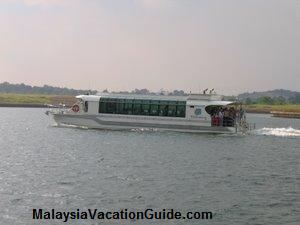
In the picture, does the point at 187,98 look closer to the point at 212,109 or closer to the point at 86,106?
the point at 212,109

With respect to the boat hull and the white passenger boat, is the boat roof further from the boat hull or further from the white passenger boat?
the boat hull

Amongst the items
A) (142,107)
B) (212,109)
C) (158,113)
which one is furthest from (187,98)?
(142,107)

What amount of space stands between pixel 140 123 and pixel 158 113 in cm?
243

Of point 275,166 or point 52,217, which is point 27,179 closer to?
point 52,217

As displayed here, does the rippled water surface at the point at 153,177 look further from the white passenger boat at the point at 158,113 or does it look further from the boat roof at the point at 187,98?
the boat roof at the point at 187,98

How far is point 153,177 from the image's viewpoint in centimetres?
3241

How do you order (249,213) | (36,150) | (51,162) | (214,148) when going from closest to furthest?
(249,213) → (51,162) → (36,150) → (214,148)

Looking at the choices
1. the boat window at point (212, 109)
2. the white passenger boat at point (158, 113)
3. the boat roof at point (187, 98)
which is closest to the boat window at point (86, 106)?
the white passenger boat at point (158, 113)

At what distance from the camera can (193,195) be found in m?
27.6

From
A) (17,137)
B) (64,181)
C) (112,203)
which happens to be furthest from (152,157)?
(17,137)

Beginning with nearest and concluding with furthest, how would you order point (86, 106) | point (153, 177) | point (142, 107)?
point (153, 177)
point (142, 107)
point (86, 106)

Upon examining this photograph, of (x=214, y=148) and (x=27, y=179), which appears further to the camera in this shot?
(x=214, y=148)

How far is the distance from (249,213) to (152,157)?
17605 mm

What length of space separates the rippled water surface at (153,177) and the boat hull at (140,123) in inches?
283
